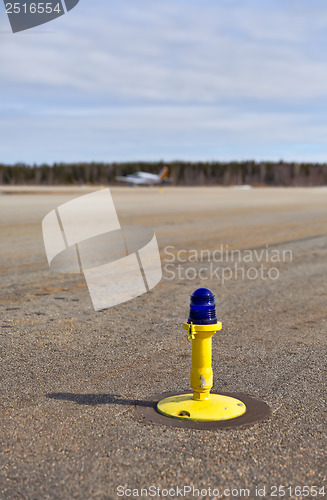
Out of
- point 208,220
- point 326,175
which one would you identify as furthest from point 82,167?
point 208,220

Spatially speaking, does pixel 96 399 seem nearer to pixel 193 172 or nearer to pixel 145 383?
pixel 145 383

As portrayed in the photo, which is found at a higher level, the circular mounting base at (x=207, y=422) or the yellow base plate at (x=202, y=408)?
the yellow base plate at (x=202, y=408)

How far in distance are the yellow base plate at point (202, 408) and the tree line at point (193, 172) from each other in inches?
5732

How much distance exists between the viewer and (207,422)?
13.1ft

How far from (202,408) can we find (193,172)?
15375 cm

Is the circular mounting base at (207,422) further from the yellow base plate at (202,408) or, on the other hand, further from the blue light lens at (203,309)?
the blue light lens at (203,309)

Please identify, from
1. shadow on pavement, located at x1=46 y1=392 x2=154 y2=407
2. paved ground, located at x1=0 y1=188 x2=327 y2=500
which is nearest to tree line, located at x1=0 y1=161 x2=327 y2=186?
paved ground, located at x1=0 y1=188 x2=327 y2=500

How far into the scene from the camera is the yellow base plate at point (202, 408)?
159 inches

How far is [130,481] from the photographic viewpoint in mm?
3129

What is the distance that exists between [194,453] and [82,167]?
157023mm

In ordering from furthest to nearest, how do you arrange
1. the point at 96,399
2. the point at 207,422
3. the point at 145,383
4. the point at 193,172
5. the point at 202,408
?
1. the point at 193,172
2. the point at 145,383
3. the point at 96,399
4. the point at 202,408
5. the point at 207,422

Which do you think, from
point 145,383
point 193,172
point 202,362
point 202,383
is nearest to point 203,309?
point 202,362

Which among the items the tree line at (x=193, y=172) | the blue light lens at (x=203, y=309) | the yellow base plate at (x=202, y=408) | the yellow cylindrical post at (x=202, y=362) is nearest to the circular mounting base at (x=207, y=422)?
the yellow base plate at (x=202, y=408)

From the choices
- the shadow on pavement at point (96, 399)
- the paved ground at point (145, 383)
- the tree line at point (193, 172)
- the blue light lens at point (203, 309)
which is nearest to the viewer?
the paved ground at point (145, 383)
